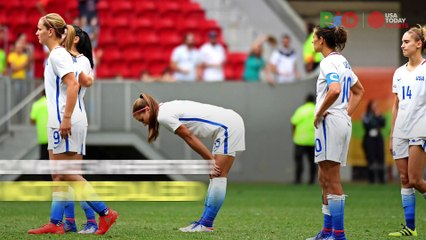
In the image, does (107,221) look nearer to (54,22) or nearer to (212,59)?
(54,22)

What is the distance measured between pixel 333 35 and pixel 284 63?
12.1m

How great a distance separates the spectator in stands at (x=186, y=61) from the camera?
70.0 ft

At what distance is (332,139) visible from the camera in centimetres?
923

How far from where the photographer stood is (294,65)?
2169 centimetres

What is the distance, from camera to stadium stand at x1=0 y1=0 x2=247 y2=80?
2212cm

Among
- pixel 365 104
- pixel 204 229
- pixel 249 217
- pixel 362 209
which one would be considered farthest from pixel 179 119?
pixel 365 104

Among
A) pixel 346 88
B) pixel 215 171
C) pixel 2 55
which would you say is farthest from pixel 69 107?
pixel 2 55

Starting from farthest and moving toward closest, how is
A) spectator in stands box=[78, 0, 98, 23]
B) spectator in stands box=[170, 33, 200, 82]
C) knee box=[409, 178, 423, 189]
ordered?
spectator in stands box=[78, 0, 98, 23] → spectator in stands box=[170, 33, 200, 82] → knee box=[409, 178, 423, 189]

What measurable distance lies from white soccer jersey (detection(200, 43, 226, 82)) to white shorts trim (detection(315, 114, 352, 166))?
39.7ft

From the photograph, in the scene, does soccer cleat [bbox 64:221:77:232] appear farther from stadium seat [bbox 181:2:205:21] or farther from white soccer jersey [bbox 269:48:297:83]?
stadium seat [bbox 181:2:205:21]

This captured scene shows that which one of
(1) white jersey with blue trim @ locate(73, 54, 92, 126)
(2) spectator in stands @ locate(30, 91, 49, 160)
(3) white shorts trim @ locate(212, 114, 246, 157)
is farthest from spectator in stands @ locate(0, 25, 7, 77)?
(3) white shorts trim @ locate(212, 114, 246, 157)

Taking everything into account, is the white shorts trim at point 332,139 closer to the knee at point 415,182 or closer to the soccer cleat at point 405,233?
the knee at point 415,182

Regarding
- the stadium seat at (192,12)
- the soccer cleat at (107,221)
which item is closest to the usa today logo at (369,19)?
the soccer cleat at (107,221)

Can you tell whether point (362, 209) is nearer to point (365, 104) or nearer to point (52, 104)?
point (52, 104)
